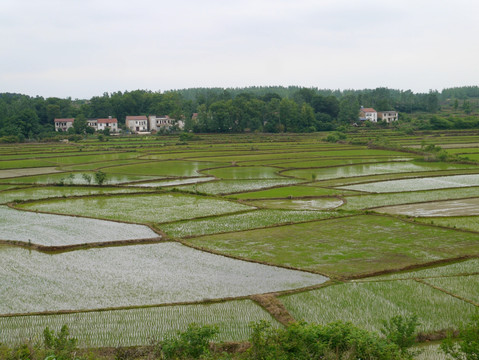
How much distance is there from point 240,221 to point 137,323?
1056cm

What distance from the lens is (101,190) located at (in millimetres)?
30016

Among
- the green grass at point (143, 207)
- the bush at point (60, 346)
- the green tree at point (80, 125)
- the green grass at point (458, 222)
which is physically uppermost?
the green tree at point (80, 125)

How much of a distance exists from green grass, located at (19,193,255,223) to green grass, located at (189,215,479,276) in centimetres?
430

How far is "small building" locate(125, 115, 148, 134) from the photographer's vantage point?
88250 millimetres

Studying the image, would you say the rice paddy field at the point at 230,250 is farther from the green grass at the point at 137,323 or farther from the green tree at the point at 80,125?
the green tree at the point at 80,125

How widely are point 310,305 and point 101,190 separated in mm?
20771

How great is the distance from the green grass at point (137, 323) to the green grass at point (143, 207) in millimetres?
9924

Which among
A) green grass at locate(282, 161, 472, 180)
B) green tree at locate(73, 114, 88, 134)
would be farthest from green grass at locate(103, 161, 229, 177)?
green tree at locate(73, 114, 88, 134)

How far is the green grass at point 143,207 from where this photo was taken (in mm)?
22844

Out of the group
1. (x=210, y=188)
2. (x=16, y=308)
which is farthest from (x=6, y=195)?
(x=16, y=308)

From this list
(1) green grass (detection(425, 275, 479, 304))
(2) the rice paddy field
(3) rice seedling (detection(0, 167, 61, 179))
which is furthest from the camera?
(3) rice seedling (detection(0, 167, 61, 179))

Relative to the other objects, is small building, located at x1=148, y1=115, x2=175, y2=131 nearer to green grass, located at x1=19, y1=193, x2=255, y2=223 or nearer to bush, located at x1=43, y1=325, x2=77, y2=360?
green grass, located at x1=19, y1=193, x2=255, y2=223

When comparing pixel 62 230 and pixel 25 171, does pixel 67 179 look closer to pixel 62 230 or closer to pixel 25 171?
pixel 25 171

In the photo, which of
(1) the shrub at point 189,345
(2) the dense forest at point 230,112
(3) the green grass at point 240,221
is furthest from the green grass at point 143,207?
(2) the dense forest at point 230,112
